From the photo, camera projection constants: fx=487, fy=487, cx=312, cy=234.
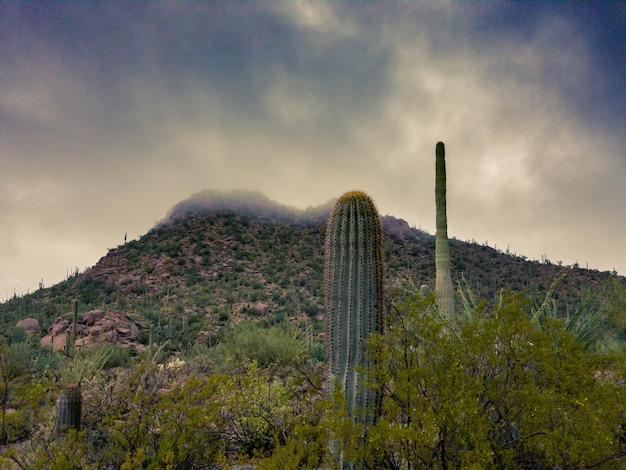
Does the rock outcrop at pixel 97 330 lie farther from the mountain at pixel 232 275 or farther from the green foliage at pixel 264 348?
the green foliage at pixel 264 348

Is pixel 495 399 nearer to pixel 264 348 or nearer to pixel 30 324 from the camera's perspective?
pixel 264 348

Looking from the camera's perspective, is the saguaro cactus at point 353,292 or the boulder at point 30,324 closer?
the saguaro cactus at point 353,292

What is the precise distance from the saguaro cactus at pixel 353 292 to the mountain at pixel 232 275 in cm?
1827

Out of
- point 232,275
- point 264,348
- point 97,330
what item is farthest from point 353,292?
point 232,275

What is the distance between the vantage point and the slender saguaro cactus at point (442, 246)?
11125mm

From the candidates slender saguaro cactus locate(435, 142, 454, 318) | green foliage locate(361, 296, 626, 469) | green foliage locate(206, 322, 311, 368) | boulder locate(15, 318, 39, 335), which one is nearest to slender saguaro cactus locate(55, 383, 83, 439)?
green foliage locate(361, 296, 626, 469)

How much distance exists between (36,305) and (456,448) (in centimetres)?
3501

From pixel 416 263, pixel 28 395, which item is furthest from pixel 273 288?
pixel 28 395

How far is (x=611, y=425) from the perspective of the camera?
4.45 m

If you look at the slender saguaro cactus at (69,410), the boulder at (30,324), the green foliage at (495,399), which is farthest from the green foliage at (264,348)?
the boulder at (30,324)

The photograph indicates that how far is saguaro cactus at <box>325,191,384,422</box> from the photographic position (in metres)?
5.28

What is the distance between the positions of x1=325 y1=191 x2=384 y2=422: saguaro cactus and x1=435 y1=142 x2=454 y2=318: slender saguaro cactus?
4.71 meters

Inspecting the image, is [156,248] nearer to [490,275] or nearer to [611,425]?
[490,275]

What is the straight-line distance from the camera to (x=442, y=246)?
11.8 metres
